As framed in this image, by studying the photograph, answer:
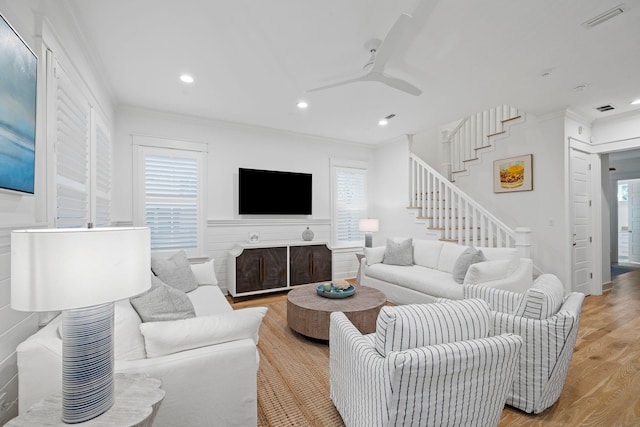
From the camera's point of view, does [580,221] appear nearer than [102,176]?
No

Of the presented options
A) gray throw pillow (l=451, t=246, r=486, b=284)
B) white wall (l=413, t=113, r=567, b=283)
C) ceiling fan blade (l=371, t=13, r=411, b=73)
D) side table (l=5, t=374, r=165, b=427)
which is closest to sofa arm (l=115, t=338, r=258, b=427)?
side table (l=5, t=374, r=165, b=427)

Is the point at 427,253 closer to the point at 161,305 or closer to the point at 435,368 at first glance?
the point at 435,368

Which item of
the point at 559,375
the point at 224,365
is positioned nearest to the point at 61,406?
the point at 224,365

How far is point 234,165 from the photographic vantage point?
4.70 meters

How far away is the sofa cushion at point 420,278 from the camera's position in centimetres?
327

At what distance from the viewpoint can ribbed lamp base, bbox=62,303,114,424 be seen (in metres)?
1.05

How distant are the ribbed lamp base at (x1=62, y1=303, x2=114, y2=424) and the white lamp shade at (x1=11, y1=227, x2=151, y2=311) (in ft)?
0.53

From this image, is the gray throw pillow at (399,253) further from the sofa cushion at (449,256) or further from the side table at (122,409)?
the side table at (122,409)

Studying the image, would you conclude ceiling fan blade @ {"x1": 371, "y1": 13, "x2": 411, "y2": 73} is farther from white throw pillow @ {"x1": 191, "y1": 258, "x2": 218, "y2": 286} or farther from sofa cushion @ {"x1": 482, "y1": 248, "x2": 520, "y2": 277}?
white throw pillow @ {"x1": 191, "y1": 258, "x2": 218, "y2": 286}

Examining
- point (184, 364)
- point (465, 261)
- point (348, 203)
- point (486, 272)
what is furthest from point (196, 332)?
point (348, 203)

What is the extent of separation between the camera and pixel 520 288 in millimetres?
3242

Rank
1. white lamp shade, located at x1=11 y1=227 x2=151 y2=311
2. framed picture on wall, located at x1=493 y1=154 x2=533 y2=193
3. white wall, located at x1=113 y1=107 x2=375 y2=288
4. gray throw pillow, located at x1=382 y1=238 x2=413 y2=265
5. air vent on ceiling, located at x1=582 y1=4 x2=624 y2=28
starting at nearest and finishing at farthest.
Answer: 1. white lamp shade, located at x1=11 y1=227 x2=151 y2=311
2. air vent on ceiling, located at x1=582 y1=4 x2=624 y2=28
3. white wall, located at x1=113 y1=107 x2=375 y2=288
4. gray throw pillow, located at x1=382 y1=238 x2=413 y2=265
5. framed picture on wall, located at x1=493 y1=154 x2=533 y2=193

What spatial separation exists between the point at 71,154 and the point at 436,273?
3.96 metres

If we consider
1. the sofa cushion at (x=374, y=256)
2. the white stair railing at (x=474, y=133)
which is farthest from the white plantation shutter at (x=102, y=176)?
the white stair railing at (x=474, y=133)
